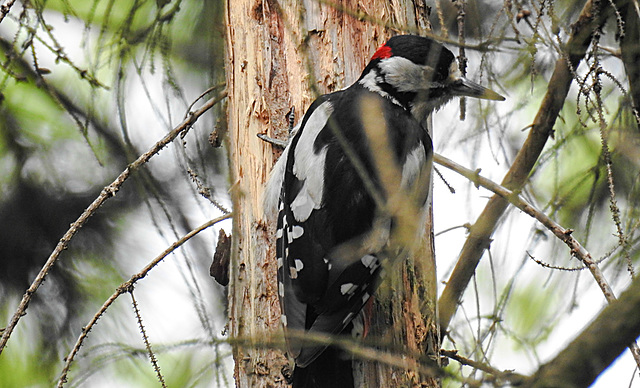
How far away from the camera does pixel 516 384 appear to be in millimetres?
946

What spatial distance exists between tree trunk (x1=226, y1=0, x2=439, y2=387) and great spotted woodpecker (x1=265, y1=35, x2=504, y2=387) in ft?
0.25

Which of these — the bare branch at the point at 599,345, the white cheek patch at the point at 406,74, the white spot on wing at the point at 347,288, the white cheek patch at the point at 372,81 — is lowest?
the bare branch at the point at 599,345

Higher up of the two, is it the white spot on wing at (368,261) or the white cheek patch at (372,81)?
the white cheek patch at (372,81)

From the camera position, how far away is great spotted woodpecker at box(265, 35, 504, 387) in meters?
1.84

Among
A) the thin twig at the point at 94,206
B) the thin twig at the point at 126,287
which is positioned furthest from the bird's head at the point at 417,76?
the thin twig at the point at 126,287

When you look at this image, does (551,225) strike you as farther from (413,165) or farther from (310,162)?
(310,162)

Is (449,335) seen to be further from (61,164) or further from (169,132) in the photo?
(61,164)

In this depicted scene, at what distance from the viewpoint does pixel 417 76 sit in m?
2.29

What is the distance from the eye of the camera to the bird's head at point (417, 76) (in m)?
2.16

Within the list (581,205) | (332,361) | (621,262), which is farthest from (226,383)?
(581,205)

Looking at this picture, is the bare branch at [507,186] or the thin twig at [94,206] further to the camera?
the bare branch at [507,186]

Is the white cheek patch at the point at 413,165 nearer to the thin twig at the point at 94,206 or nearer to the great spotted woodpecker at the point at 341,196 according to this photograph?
the great spotted woodpecker at the point at 341,196

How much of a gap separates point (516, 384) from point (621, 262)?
2.96ft

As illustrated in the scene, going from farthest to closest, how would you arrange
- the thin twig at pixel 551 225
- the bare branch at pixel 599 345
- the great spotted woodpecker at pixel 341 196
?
1. the great spotted woodpecker at pixel 341 196
2. the thin twig at pixel 551 225
3. the bare branch at pixel 599 345
